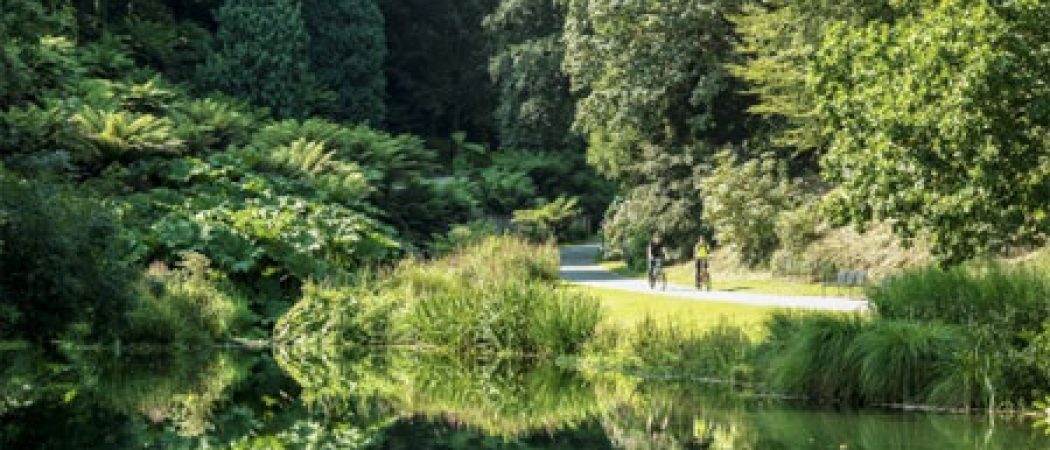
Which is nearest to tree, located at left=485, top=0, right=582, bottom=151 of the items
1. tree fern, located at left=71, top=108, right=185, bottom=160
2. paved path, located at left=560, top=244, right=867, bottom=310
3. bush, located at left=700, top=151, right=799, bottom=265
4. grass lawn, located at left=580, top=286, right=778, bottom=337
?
paved path, located at left=560, top=244, right=867, bottom=310

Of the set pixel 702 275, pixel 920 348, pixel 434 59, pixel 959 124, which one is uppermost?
pixel 434 59

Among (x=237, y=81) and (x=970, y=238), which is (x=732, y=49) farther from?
(x=970, y=238)

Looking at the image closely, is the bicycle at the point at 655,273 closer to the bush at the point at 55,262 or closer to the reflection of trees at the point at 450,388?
the reflection of trees at the point at 450,388

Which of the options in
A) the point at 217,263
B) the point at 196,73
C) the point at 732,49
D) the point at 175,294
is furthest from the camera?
the point at 196,73

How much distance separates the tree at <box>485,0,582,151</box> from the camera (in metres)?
56.3

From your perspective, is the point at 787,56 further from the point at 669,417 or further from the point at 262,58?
the point at 262,58

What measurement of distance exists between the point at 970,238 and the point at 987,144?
1610 millimetres

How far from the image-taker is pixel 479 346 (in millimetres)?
23938

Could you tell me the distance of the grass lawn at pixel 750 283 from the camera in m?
30.9

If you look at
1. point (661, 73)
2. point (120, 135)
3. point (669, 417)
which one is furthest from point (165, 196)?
point (669, 417)

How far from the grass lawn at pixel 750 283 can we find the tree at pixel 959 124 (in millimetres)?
9828

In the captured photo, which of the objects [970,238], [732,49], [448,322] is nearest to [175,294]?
[448,322]

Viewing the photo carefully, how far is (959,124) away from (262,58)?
3669cm

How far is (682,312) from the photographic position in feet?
79.8
